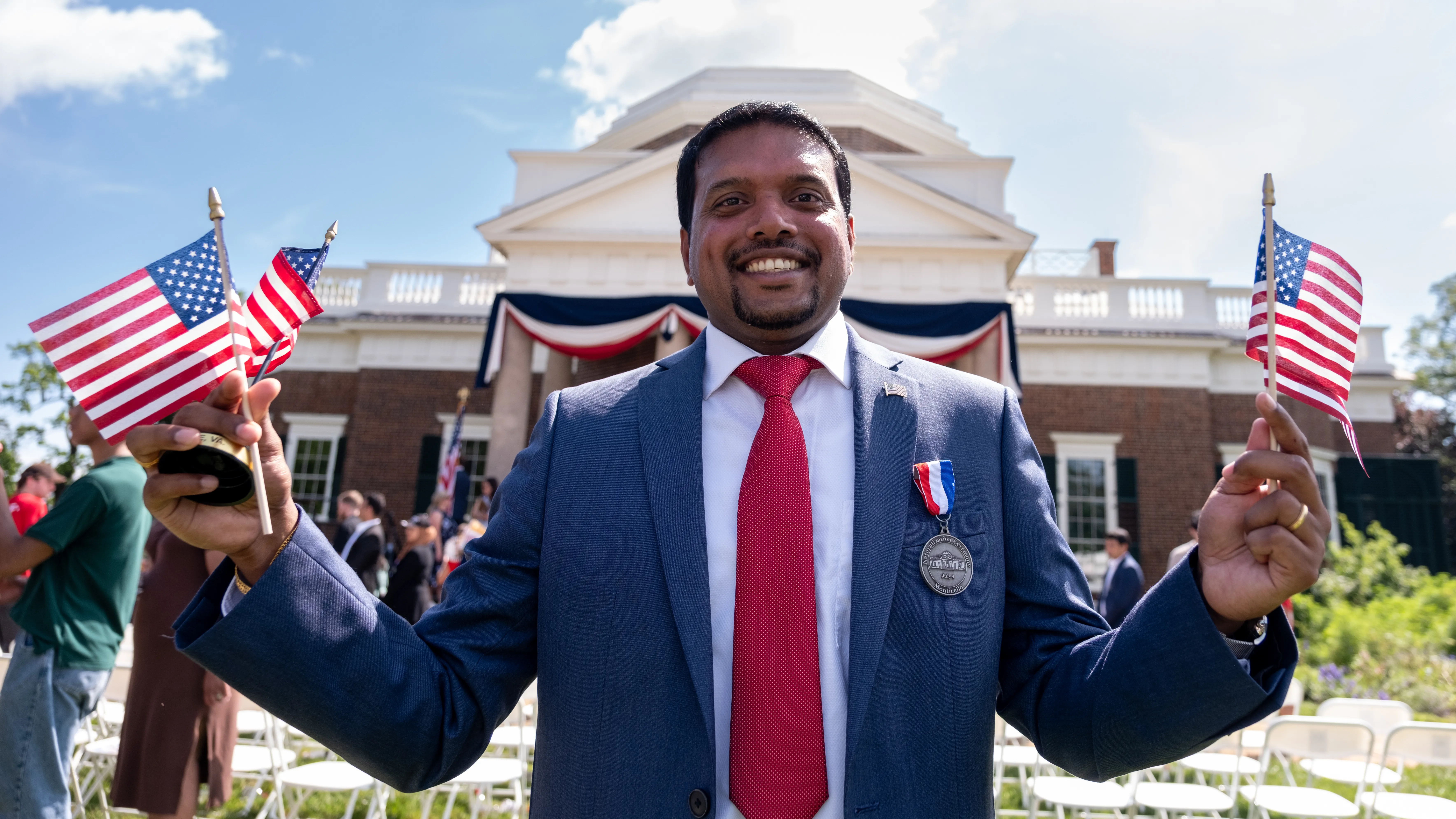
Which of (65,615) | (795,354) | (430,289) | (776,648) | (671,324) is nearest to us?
(776,648)

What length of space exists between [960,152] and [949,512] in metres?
23.7

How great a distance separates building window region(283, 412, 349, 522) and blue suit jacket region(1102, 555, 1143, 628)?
1819 cm

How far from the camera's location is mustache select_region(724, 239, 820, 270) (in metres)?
1.84

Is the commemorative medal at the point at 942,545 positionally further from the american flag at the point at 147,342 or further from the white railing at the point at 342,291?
the white railing at the point at 342,291

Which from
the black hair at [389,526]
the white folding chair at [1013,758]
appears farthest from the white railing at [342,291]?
the white folding chair at [1013,758]

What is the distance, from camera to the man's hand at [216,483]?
1292 mm

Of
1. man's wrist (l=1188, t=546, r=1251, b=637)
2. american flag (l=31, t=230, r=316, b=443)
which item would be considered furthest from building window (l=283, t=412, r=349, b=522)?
man's wrist (l=1188, t=546, r=1251, b=637)

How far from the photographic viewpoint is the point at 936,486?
1.66 metres

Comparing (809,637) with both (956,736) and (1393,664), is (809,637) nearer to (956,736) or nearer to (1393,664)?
(956,736)

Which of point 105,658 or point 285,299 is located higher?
point 285,299

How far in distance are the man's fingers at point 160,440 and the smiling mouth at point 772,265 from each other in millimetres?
1049

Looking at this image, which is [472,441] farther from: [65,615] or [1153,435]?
[65,615]

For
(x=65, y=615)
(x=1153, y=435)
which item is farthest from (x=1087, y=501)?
(x=65, y=615)

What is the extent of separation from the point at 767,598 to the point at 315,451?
2278cm
